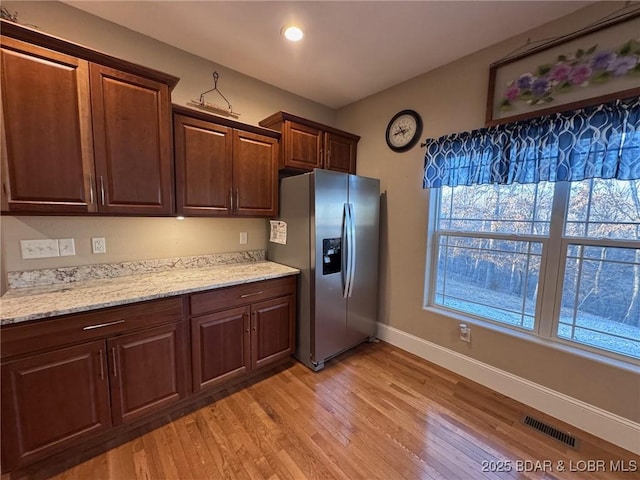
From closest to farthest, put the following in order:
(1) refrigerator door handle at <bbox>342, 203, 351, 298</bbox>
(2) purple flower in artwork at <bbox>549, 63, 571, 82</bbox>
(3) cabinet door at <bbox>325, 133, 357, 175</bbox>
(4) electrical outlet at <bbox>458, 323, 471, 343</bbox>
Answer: (2) purple flower in artwork at <bbox>549, 63, 571, 82</bbox> < (4) electrical outlet at <bbox>458, 323, 471, 343</bbox> < (1) refrigerator door handle at <bbox>342, 203, 351, 298</bbox> < (3) cabinet door at <bbox>325, 133, 357, 175</bbox>

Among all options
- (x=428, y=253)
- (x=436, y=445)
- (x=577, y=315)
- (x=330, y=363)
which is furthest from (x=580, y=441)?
(x=330, y=363)

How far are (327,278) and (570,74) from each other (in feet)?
7.31

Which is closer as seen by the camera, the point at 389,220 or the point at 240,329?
the point at 240,329

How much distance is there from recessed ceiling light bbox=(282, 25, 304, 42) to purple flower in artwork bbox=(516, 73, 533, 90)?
1.65 metres

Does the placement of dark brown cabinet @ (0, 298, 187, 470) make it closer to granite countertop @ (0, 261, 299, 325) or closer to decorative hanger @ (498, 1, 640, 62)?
granite countertop @ (0, 261, 299, 325)

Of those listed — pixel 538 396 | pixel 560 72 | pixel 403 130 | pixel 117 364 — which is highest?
pixel 560 72

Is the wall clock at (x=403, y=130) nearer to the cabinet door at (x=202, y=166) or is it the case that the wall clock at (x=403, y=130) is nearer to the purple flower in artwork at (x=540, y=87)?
the purple flower in artwork at (x=540, y=87)

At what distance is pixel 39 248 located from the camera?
170 cm

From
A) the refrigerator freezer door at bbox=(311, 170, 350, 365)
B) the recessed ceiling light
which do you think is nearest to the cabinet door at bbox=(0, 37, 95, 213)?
the recessed ceiling light

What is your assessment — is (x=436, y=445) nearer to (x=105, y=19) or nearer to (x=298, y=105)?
(x=298, y=105)

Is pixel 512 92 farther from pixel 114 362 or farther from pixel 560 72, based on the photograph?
pixel 114 362

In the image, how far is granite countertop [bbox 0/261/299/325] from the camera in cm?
134

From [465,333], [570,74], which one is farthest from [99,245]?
[570,74]

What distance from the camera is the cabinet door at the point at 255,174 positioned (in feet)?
7.48
